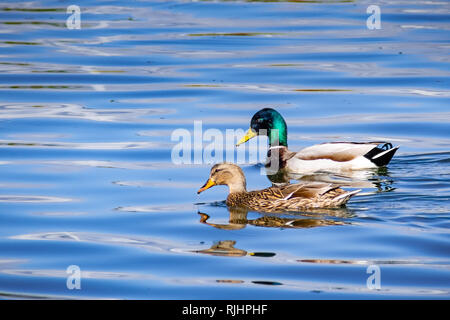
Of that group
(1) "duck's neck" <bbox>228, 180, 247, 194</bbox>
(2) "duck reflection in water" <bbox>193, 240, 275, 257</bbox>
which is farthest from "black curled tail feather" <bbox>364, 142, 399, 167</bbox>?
(2) "duck reflection in water" <bbox>193, 240, 275, 257</bbox>

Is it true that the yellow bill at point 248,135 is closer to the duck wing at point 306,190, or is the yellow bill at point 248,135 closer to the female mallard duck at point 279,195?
the female mallard duck at point 279,195

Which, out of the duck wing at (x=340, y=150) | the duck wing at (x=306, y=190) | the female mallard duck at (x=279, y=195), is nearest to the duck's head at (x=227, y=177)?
the female mallard duck at (x=279, y=195)

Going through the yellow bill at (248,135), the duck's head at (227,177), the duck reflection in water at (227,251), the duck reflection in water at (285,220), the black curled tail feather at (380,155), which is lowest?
the duck reflection in water at (227,251)

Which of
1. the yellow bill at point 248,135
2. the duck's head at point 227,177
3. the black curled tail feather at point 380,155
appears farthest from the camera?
the yellow bill at point 248,135

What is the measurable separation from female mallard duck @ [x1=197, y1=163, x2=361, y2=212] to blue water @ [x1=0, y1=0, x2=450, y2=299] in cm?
15

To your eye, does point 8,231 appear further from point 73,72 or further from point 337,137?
point 73,72

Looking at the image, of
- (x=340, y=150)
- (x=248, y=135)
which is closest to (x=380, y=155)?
(x=340, y=150)

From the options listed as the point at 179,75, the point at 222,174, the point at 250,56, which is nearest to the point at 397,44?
the point at 250,56

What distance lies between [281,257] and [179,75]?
410 inches

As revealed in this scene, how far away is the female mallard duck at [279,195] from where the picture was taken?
970cm

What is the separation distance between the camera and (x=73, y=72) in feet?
60.1

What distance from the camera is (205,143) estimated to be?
13039mm

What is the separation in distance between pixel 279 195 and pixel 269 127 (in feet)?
10.9

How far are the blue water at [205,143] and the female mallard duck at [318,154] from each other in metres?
0.24
